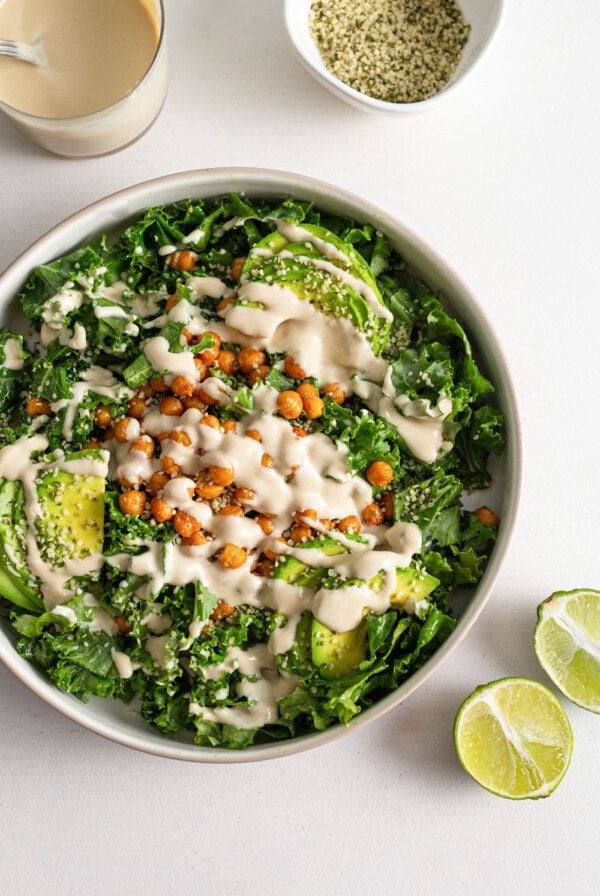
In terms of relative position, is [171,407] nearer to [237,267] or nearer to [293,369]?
[293,369]

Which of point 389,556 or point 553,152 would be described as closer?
point 389,556

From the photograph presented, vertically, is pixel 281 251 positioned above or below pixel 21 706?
above

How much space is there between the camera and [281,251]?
8.75 feet

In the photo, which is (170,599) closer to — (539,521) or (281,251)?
(281,251)

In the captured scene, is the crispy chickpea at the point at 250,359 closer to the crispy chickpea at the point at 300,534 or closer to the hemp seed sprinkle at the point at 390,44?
the crispy chickpea at the point at 300,534

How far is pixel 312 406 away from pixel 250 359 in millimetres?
244

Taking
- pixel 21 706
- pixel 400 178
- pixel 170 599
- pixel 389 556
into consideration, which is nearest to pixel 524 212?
pixel 400 178

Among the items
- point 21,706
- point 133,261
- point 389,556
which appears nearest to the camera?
point 389,556

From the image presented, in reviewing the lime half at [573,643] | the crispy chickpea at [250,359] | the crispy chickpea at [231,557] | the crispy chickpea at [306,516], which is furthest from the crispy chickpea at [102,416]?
the lime half at [573,643]

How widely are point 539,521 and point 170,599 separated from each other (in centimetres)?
130

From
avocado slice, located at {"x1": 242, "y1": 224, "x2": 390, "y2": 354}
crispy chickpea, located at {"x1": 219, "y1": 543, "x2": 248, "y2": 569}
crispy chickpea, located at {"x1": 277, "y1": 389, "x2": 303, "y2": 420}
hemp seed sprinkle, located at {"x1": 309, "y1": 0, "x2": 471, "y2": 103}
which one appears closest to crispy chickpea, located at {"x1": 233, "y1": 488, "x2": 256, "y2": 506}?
crispy chickpea, located at {"x1": 219, "y1": 543, "x2": 248, "y2": 569}

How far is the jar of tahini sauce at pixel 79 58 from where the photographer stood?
2734 millimetres

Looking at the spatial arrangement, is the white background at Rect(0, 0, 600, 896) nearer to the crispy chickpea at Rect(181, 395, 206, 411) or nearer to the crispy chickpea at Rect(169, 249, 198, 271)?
the crispy chickpea at Rect(169, 249, 198, 271)

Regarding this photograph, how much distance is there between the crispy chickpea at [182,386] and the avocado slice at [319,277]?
1.23ft
